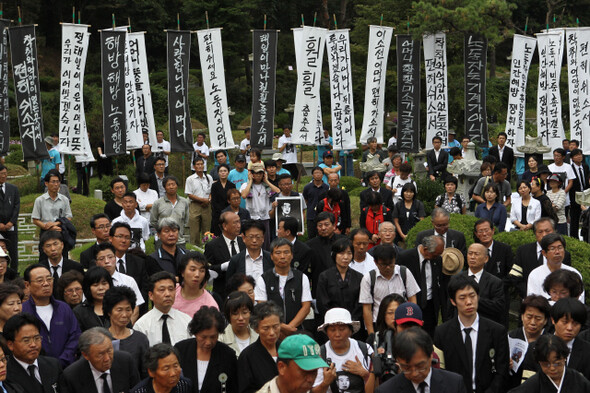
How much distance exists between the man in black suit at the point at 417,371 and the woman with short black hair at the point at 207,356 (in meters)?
1.47

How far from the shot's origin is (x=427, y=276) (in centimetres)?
870

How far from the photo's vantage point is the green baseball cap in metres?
4.57

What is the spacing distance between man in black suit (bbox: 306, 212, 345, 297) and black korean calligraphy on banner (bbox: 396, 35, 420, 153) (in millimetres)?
9419

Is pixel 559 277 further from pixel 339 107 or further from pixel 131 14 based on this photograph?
pixel 131 14

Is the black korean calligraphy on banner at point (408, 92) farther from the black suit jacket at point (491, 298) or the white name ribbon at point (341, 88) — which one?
the black suit jacket at point (491, 298)

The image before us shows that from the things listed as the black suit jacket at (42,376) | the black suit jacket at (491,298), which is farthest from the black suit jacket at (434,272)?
the black suit jacket at (42,376)

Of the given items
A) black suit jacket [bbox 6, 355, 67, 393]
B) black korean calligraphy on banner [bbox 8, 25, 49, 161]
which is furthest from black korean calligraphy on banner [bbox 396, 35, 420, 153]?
black suit jacket [bbox 6, 355, 67, 393]

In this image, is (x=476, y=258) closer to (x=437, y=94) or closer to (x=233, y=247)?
(x=233, y=247)

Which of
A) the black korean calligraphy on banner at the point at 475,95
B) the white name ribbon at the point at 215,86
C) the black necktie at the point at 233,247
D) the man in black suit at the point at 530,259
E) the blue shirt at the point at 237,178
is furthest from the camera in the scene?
the black korean calligraphy on banner at the point at 475,95

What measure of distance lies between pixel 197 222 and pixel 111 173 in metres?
11.3

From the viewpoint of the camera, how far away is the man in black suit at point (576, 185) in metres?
14.7

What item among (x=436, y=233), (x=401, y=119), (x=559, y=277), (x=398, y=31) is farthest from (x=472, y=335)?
(x=398, y=31)

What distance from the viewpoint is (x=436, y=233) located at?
9406 mm

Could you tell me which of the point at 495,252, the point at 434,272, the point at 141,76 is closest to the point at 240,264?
the point at 434,272
